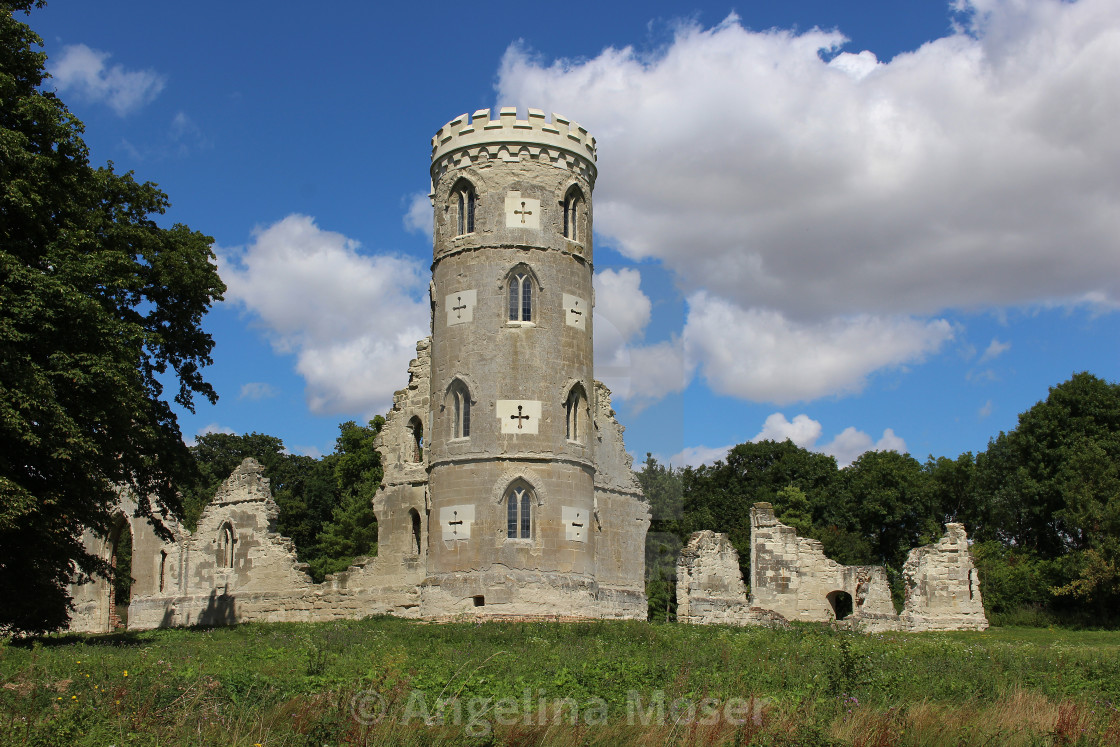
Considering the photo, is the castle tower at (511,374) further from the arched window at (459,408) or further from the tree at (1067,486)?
the tree at (1067,486)

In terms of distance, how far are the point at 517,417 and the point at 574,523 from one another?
3286 mm

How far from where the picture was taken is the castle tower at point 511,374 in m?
28.4

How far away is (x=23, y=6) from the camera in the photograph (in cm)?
2100

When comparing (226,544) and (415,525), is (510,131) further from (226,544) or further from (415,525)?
(226,544)

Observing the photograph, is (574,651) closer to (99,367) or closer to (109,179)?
(99,367)

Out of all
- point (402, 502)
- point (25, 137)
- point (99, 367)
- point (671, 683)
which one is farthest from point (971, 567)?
point (25, 137)

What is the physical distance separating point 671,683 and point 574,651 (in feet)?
13.1

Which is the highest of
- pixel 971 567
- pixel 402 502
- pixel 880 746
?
pixel 402 502

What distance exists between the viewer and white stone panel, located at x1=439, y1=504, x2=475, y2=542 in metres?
28.6

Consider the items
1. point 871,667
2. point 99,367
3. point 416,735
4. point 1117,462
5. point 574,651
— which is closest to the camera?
point 416,735

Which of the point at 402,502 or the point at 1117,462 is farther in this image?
the point at 1117,462

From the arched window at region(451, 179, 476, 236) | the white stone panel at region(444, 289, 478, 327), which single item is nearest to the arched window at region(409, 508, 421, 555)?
the white stone panel at region(444, 289, 478, 327)

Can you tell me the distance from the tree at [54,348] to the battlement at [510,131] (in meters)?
10.4

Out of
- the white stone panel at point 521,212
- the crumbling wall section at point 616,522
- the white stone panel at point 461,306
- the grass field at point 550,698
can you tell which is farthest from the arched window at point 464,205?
the grass field at point 550,698
